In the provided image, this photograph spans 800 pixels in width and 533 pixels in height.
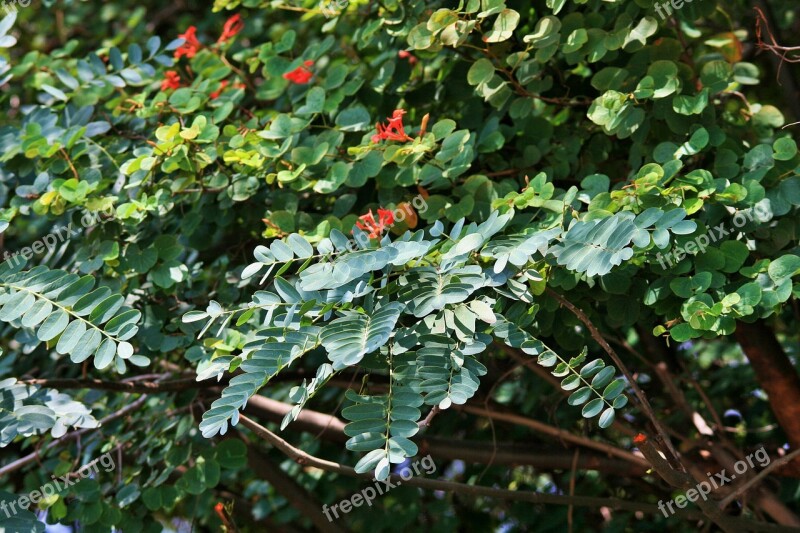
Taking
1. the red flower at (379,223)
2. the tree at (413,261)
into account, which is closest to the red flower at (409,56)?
Answer: the tree at (413,261)

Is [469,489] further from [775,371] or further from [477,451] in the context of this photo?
[775,371]

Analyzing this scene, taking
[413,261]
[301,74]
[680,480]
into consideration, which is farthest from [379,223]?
[680,480]

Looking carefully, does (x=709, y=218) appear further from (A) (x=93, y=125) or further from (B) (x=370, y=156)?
(A) (x=93, y=125)

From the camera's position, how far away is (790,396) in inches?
74.2

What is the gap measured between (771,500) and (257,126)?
1.40 m

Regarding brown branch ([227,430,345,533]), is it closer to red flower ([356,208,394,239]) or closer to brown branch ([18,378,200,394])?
brown branch ([18,378,200,394])

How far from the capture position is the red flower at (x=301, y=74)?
1939 mm

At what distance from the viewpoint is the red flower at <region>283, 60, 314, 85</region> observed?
194 centimetres

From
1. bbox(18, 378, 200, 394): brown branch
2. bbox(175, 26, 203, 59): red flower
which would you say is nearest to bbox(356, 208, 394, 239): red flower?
bbox(18, 378, 200, 394): brown branch

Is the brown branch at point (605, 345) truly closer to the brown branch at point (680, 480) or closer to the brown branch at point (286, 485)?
the brown branch at point (680, 480)

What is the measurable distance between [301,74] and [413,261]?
2.29 ft

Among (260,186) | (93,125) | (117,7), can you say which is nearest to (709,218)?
(260,186)

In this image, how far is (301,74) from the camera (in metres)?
1.95

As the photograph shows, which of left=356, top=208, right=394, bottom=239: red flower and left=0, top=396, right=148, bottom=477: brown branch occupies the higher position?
left=356, top=208, right=394, bottom=239: red flower
